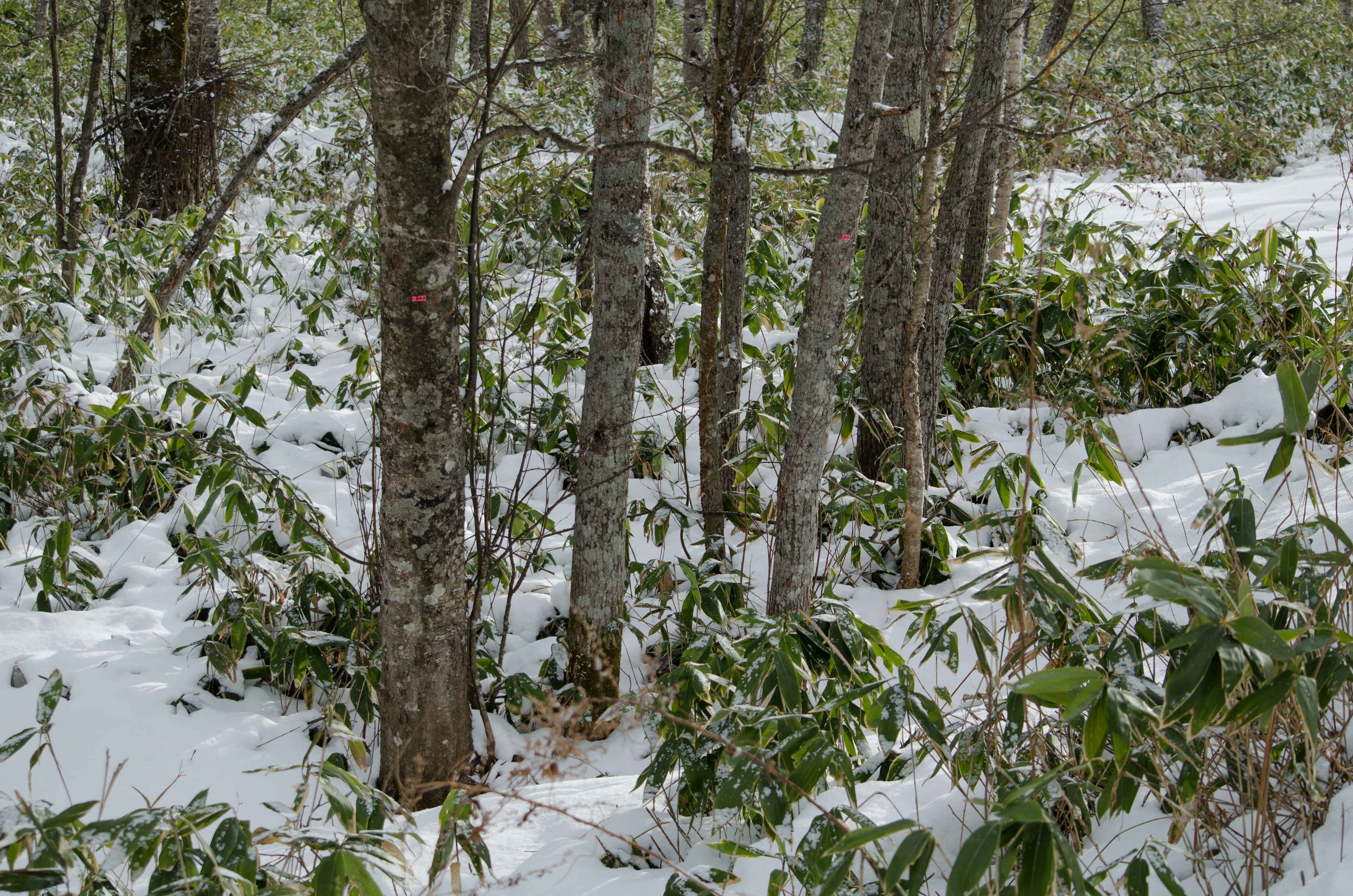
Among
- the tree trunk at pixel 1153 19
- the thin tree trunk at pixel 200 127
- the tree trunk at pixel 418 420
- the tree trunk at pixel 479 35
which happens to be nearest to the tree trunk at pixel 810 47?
the tree trunk at pixel 479 35

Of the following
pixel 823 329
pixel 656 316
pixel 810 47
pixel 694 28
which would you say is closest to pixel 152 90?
pixel 656 316

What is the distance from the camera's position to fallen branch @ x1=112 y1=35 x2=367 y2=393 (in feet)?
8.69

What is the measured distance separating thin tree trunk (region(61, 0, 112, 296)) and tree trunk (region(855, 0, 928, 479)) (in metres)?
4.35

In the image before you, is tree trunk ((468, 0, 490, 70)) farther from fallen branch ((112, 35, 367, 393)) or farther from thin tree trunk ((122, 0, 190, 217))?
thin tree trunk ((122, 0, 190, 217))

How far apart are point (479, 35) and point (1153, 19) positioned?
33.2ft

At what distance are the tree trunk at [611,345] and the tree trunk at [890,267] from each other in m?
1.10

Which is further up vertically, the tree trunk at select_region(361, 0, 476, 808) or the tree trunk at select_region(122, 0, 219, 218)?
the tree trunk at select_region(122, 0, 219, 218)

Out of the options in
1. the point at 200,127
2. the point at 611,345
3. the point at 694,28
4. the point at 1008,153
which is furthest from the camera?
the point at 694,28

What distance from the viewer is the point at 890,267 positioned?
12.1ft

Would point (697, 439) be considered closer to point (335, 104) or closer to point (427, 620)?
point (427, 620)

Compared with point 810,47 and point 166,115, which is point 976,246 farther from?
point 810,47

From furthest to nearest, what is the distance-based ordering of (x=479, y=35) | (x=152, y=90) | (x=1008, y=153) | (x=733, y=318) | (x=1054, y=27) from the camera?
1. (x=1054, y=27)
2. (x=479, y=35)
3. (x=152, y=90)
4. (x=1008, y=153)
5. (x=733, y=318)

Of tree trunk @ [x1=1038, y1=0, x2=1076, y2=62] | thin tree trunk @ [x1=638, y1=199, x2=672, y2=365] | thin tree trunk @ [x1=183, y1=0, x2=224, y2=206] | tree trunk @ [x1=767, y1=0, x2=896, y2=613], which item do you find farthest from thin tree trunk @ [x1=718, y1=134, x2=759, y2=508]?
tree trunk @ [x1=1038, y1=0, x2=1076, y2=62]

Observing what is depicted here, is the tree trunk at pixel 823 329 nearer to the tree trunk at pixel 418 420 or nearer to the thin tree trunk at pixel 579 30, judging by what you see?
the tree trunk at pixel 418 420
